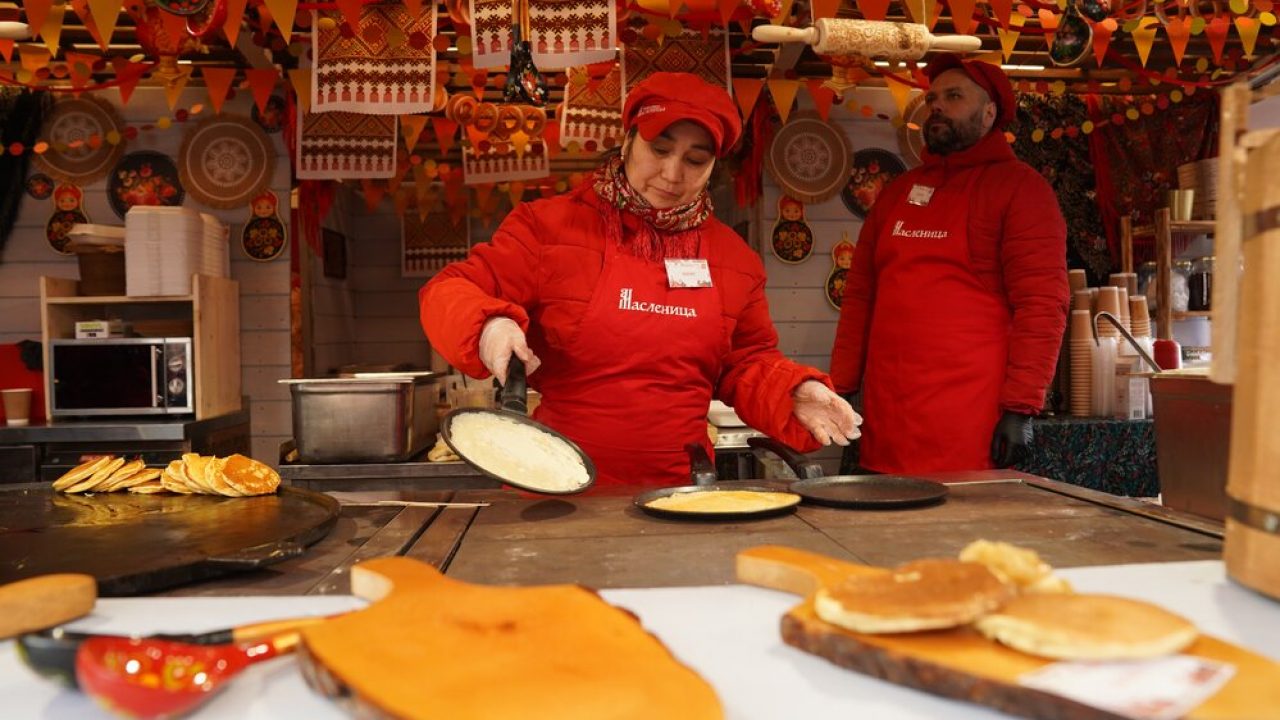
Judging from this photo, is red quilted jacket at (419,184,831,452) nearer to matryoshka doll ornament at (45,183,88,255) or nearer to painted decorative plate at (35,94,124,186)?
painted decorative plate at (35,94,124,186)

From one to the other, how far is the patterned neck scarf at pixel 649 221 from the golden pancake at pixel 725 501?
0.81 meters

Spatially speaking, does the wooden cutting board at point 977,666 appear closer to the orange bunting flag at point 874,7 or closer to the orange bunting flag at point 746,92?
the orange bunting flag at point 874,7

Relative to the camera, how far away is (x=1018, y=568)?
2.98ft

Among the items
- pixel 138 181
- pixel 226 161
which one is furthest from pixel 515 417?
pixel 138 181

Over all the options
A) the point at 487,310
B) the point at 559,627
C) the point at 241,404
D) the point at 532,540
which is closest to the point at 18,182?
the point at 241,404

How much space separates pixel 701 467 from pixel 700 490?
0.60 feet

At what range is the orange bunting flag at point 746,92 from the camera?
5441mm

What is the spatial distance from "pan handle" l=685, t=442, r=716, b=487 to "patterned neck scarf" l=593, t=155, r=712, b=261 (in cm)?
54

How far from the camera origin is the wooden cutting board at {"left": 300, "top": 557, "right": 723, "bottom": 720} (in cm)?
66

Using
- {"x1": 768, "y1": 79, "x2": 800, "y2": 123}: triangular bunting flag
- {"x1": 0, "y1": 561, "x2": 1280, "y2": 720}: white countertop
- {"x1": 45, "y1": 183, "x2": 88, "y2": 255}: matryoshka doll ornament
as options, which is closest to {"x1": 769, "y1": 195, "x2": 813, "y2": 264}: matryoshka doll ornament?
{"x1": 768, "y1": 79, "x2": 800, "y2": 123}: triangular bunting flag

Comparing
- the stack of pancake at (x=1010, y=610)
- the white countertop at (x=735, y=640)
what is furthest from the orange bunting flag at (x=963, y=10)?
the stack of pancake at (x=1010, y=610)

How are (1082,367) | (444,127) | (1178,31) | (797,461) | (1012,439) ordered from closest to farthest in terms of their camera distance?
(797,461) → (1012,439) → (1082,367) → (1178,31) → (444,127)

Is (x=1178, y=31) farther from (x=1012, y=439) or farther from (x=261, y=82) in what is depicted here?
(x=261, y=82)

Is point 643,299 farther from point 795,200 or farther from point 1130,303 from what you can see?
point 795,200
